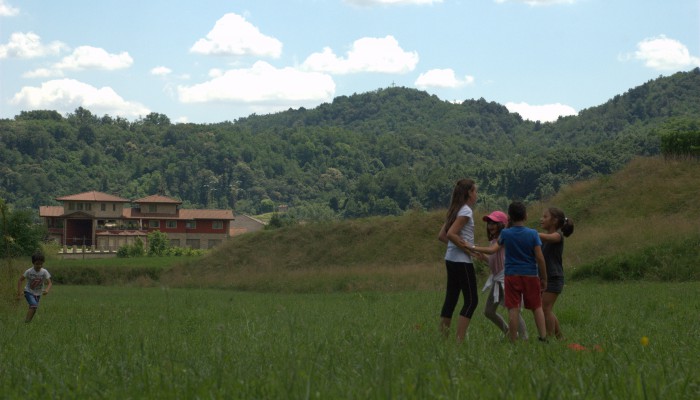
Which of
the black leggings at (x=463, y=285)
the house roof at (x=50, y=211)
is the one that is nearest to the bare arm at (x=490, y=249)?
the black leggings at (x=463, y=285)

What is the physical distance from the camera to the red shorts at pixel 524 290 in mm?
9773

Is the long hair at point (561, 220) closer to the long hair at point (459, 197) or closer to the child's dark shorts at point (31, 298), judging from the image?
the long hair at point (459, 197)

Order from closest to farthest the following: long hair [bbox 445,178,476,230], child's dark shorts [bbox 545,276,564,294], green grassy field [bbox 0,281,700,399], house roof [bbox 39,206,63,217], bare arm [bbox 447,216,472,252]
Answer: green grassy field [bbox 0,281,700,399] < bare arm [bbox 447,216,472,252] < long hair [bbox 445,178,476,230] < child's dark shorts [bbox 545,276,564,294] < house roof [bbox 39,206,63,217]

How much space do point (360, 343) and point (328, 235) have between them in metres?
48.8

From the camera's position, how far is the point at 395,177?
420 ft

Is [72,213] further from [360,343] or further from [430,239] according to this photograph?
[360,343]

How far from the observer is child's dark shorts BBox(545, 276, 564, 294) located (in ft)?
35.1

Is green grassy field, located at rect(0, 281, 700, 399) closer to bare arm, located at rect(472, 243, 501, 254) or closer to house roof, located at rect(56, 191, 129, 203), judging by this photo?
bare arm, located at rect(472, 243, 501, 254)

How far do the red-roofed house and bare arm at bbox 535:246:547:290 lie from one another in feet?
352

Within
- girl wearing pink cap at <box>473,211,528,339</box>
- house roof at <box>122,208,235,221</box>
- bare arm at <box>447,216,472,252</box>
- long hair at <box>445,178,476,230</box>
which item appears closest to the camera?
bare arm at <box>447,216,472,252</box>

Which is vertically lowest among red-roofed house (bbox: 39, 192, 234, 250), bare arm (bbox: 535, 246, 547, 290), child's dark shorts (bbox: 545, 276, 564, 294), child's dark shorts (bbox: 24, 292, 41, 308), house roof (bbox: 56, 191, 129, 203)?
red-roofed house (bbox: 39, 192, 234, 250)

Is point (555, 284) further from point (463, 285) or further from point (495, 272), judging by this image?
point (463, 285)

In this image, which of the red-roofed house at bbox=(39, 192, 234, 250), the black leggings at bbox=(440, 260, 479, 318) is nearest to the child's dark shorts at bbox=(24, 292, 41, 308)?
the black leggings at bbox=(440, 260, 479, 318)

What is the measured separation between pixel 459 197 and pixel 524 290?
4.45ft
